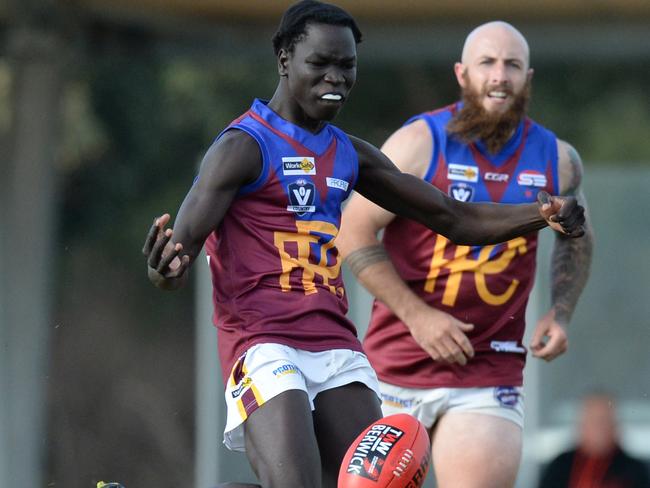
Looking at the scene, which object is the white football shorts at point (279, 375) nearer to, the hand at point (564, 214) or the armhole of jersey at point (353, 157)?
the armhole of jersey at point (353, 157)

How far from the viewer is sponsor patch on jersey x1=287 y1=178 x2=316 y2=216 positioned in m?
5.54

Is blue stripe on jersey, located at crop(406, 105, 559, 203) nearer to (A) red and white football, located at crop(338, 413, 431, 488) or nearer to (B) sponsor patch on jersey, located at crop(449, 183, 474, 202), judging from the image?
(B) sponsor patch on jersey, located at crop(449, 183, 474, 202)

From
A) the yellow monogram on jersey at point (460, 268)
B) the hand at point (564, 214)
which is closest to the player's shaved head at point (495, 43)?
the yellow monogram on jersey at point (460, 268)

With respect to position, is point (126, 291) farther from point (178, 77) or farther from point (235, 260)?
point (235, 260)

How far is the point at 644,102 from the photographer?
23.1 meters

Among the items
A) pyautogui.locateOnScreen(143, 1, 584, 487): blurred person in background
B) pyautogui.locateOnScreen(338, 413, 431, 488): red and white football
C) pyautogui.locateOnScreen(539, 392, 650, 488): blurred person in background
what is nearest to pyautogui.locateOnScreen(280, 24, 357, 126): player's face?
pyautogui.locateOnScreen(143, 1, 584, 487): blurred person in background

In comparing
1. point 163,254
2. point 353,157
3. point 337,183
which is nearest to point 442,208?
point 353,157

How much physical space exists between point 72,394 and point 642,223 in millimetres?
12818

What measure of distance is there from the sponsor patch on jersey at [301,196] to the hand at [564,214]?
92 centimetres

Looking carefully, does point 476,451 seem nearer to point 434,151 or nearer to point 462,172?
point 462,172

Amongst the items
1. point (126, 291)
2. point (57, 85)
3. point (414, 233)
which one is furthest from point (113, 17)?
point (414, 233)

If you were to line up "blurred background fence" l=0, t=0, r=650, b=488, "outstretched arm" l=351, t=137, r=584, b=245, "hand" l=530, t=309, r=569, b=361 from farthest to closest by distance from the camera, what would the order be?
"blurred background fence" l=0, t=0, r=650, b=488
"hand" l=530, t=309, r=569, b=361
"outstretched arm" l=351, t=137, r=584, b=245

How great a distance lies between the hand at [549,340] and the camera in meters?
6.93

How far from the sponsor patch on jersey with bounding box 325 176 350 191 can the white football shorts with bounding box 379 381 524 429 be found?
63.5 inches
